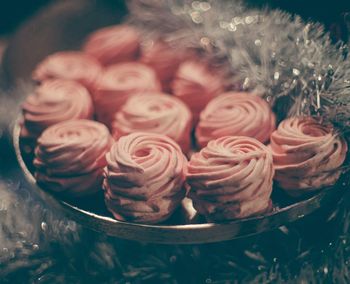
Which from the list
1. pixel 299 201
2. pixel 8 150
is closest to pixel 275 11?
pixel 299 201

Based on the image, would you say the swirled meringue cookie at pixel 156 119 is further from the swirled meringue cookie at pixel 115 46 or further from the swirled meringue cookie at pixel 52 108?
the swirled meringue cookie at pixel 115 46

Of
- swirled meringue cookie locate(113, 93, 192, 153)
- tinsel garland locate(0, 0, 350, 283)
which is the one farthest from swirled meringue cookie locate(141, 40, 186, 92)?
tinsel garland locate(0, 0, 350, 283)

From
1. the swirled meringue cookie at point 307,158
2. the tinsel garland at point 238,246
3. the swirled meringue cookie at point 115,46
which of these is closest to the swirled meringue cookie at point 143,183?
the tinsel garland at point 238,246

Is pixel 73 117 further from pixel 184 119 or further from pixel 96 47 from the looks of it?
pixel 96 47

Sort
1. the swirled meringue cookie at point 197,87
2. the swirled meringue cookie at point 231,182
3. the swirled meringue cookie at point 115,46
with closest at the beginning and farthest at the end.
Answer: the swirled meringue cookie at point 231,182 → the swirled meringue cookie at point 197,87 → the swirled meringue cookie at point 115,46

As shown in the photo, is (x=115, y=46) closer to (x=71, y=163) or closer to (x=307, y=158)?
(x=71, y=163)

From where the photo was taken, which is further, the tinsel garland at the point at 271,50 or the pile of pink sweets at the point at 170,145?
the tinsel garland at the point at 271,50

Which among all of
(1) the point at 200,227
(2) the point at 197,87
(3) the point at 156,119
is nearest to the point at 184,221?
(1) the point at 200,227
